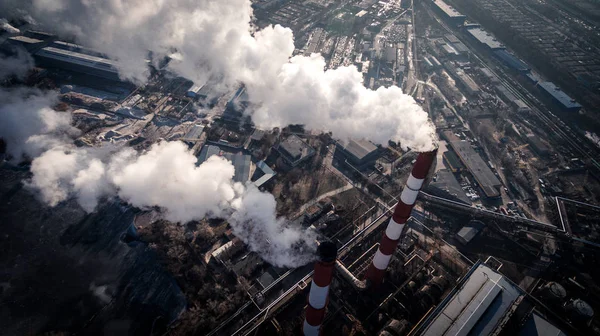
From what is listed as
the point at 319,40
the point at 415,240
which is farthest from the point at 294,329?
the point at 319,40

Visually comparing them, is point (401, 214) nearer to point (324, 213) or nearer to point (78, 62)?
point (324, 213)

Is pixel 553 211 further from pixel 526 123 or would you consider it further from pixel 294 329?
pixel 294 329

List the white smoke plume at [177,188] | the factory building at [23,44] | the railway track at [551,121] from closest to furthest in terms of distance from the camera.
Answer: the white smoke plume at [177,188], the railway track at [551,121], the factory building at [23,44]

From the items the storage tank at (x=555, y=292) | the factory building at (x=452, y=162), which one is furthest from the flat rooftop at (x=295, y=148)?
the storage tank at (x=555, y=292)

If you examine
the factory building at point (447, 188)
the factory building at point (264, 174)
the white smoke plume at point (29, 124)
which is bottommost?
the factory building at point (447, 188)

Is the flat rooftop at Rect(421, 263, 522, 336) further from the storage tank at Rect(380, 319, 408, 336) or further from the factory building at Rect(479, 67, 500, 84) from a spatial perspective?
the factory building at Rect(479, 67, 500, 84)

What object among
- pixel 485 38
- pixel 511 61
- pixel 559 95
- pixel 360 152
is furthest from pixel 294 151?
pixel 485 38

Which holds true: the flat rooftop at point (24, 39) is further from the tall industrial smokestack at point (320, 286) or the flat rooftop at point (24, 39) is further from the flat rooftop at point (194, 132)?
the tall industrial smokestack at point (320, 286)

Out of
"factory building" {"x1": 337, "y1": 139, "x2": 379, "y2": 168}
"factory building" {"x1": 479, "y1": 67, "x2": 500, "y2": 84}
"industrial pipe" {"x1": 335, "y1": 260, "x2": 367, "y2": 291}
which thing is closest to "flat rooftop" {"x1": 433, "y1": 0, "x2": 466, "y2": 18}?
"factory building" {"x1": 479, "y1": 67, "x2": 500, "y2": 84}
